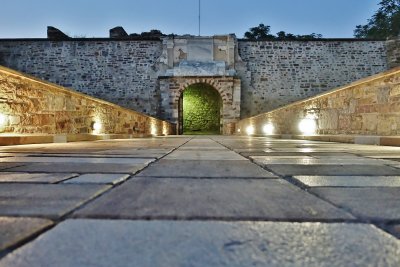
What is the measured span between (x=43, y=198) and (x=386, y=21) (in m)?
29.0

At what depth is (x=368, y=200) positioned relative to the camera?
86cm

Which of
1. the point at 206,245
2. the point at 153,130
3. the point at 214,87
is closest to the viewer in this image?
the point at 206,245

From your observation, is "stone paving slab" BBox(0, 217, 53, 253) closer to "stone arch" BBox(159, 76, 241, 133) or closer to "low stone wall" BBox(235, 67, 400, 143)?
"low stone wall" BBox(235, 67, 400, 143)

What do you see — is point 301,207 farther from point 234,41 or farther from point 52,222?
point 234,41

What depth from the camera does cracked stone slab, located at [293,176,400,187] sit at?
1113 mm

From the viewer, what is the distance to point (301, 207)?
0.78 metres

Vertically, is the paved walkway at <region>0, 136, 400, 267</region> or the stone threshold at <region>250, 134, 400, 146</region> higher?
the stone threshold at <region>250, 134, 400, 146</region>

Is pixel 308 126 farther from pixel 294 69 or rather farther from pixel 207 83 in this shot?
pixel 294 69

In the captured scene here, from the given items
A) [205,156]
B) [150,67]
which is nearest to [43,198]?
[205,156]

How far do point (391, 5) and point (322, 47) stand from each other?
43.1ft

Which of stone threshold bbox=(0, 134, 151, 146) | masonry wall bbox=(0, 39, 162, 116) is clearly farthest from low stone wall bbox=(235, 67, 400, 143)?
masonry wall bbox=(0, 39, 162, 116)

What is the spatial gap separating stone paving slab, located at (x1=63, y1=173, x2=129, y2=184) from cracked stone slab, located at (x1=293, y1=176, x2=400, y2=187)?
28.2 inches

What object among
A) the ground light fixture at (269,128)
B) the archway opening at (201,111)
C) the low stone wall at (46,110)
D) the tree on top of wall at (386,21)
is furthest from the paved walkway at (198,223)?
the tree on top of wall at (386,21)

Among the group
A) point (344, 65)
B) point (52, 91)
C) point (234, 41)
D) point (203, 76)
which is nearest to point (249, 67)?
point (234, 41)
